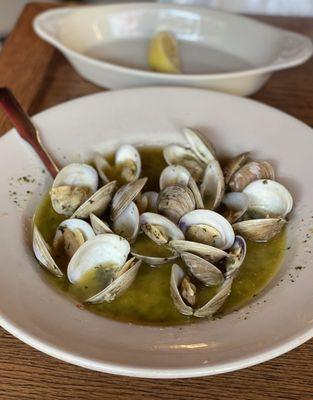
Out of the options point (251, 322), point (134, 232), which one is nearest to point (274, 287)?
point (251, 322)

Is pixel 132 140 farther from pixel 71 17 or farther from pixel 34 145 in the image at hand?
pixel 71 17

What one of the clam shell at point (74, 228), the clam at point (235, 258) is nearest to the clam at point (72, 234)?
the clam shell at point (74, 228)

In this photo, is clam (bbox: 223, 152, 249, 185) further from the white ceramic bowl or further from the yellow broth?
the white ceramic bowl

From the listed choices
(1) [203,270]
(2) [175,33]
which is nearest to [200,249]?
A: (1) [203,270]

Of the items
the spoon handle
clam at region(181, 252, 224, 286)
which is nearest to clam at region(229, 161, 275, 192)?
clam at region(181, 252, 224, 286)

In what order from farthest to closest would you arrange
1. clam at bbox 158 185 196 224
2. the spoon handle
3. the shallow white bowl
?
the spoon handle
clam at bbox 158 185 196 224
the shallow white bowl

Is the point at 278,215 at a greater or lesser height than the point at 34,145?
lesser
